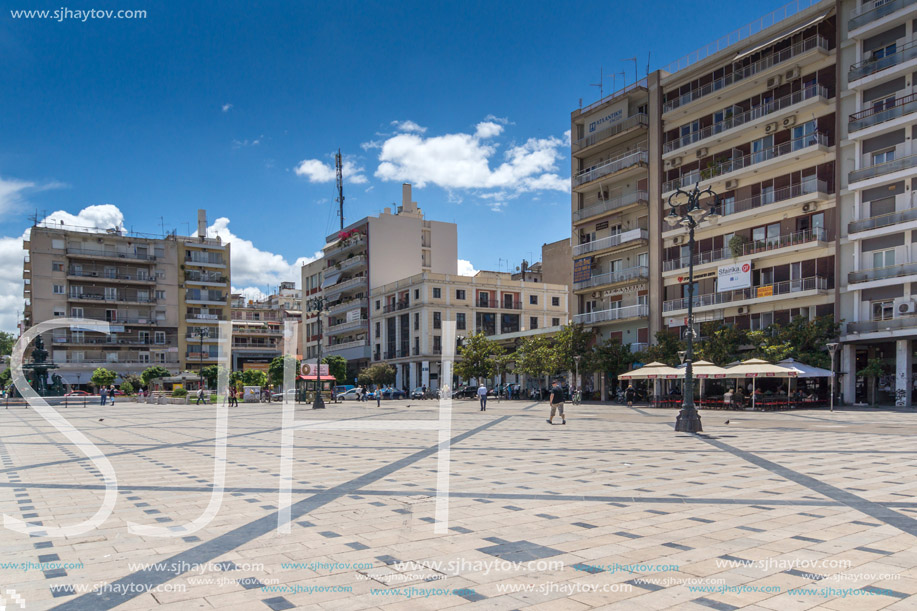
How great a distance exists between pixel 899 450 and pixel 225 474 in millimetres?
12898

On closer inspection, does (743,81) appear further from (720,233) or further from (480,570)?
(480,570)

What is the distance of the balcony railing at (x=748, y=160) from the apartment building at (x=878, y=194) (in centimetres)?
147

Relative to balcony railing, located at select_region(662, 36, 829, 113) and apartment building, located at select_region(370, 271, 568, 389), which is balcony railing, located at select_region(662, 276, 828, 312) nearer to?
balcony railing, located at select_region(662, 36, 829, 113)

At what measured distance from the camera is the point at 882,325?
1131 inches

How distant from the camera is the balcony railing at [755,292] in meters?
31.7

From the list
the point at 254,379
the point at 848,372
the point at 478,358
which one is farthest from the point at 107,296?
the point at 848,372

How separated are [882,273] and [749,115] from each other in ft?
37.5

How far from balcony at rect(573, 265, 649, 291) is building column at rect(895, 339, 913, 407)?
14.5 m

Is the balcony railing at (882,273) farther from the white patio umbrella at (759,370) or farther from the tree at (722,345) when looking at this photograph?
the white patio umbrella at (759,370)

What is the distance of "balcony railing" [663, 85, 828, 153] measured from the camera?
32.2m

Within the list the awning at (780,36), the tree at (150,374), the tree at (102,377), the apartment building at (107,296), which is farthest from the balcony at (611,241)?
the apartment building at (107,296)

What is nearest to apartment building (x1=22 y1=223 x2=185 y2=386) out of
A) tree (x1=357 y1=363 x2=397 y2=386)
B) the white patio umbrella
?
tree (x1=357 y1=363 x2=397 y2=386)

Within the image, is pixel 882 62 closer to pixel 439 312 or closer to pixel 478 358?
pixel 478 358

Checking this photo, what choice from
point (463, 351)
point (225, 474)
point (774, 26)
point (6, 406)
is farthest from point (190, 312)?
point (225, 474)
